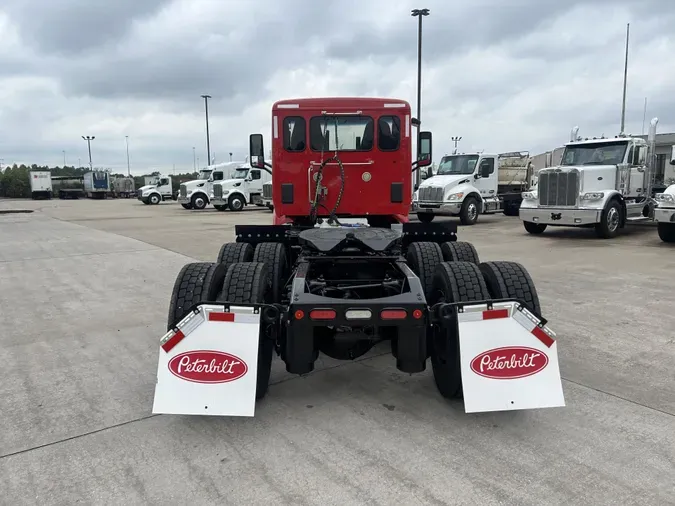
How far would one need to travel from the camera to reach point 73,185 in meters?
58.9

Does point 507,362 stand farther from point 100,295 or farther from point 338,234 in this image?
point 100,295

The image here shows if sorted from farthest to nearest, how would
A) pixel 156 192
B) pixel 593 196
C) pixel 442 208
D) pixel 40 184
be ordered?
1. pixel 40 184
2. pixel 156 192
3. pixel 442 208
4. pixel 593 196

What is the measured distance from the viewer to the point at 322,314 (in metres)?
3.19

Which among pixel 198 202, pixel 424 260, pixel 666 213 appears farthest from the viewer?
pixel 198 202

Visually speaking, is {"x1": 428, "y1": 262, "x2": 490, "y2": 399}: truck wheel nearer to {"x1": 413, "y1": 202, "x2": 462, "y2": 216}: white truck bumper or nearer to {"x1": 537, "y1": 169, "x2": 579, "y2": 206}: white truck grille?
{"x1": 537, "y1": 169, "x2": 579, "y2": 206}: white truck grille

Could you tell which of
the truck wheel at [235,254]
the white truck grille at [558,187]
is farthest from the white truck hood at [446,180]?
the truck wheel at [235,254]

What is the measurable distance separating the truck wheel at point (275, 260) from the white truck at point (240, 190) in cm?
2257

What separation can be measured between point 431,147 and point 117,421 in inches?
212

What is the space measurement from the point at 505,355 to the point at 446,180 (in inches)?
585

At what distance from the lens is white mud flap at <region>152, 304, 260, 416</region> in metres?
3.17

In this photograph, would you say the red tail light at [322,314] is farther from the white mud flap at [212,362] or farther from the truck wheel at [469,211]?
the truck wheel at [469,211]

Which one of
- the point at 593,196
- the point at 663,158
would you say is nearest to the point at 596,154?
the point at 593,196

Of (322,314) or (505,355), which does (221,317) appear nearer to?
(322,314)

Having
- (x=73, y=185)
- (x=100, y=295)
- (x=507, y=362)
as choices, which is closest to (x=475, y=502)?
(x=507, y=362)
